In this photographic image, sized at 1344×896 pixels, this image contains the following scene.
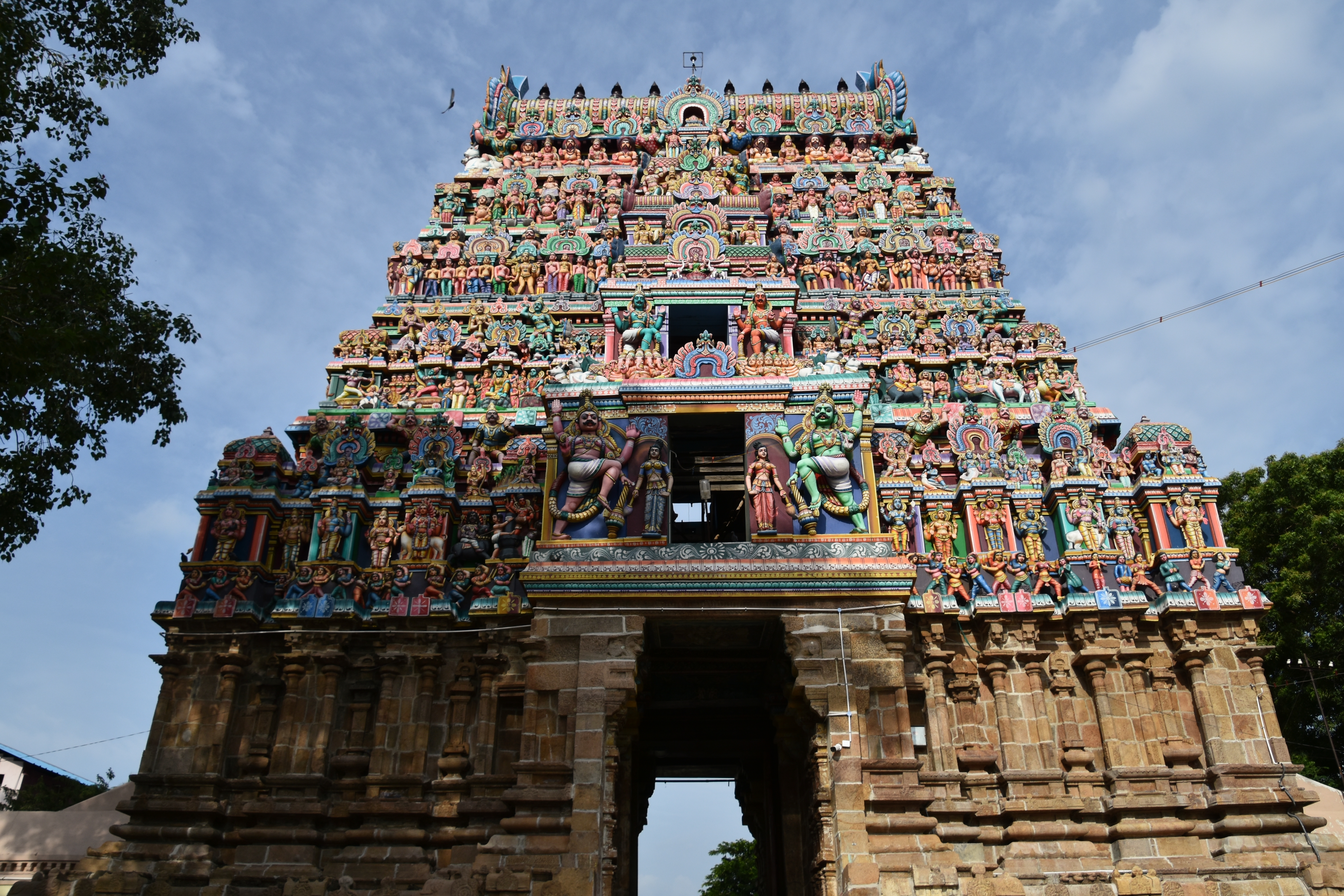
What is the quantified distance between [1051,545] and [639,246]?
1042 cm

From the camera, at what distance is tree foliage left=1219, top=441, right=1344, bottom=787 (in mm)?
23359

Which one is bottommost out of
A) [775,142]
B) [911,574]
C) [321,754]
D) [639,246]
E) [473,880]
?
[473,880]

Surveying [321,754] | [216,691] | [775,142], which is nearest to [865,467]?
[321,754]

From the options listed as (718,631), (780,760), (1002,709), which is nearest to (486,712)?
(718,631)

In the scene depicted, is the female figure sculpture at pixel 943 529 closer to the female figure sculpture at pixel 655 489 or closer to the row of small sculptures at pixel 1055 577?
the row of small sculptures at pixel 1055 577

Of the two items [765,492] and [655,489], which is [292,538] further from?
[765,492]

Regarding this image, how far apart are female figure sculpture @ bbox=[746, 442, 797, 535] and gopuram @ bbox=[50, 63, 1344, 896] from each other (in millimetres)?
70

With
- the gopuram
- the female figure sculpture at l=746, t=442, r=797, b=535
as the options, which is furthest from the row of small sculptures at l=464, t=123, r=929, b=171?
the female figure sculpture at l=746, t=442, r=797, b=535

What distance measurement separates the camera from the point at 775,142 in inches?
1081

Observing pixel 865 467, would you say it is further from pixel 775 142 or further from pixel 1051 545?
pixel 775 142

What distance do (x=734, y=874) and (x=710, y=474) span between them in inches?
1196

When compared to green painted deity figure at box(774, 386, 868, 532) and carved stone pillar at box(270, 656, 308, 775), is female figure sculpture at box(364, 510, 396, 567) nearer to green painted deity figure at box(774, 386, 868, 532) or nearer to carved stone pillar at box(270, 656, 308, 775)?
carved stone pillar at box(270, 656, 308, 775)

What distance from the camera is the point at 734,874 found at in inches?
1703

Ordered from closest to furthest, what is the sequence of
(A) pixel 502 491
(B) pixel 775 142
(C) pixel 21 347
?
1. (C) pixel 21 347
2. (A) pixel 502 491
3. (B) pixel 775 142
